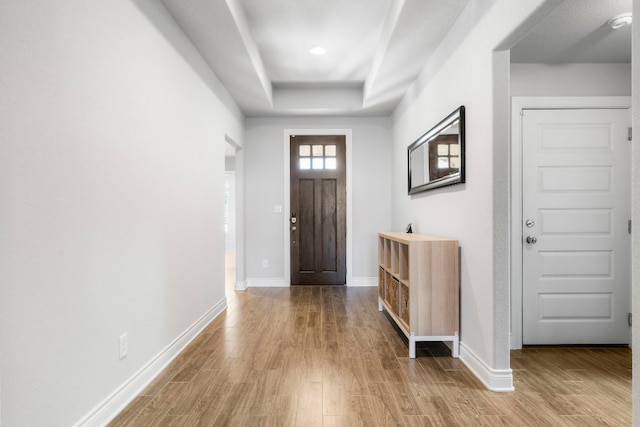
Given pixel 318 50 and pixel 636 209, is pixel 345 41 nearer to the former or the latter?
pixel 318 50

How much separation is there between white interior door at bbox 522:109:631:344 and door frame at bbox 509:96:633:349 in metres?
0.04

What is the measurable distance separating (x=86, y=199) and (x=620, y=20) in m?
3.25

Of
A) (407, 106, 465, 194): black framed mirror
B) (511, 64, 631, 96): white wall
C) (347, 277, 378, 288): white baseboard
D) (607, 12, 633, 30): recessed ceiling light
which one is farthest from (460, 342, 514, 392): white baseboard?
(347, 277, 378, 288): white baseboard

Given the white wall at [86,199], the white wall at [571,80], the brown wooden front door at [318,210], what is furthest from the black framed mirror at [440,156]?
the white wall at [86,199]

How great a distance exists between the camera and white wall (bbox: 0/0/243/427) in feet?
3.87

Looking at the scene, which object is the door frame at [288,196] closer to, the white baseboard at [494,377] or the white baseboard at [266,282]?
the white baseboard at [266,282]

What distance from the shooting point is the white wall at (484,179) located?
1961mm

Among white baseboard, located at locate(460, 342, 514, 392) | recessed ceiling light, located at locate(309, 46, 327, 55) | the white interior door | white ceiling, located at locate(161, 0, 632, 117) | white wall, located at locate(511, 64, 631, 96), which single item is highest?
recessed ceiling light, located at locate(309, 46, 327, 55)

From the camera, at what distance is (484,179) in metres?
2.08

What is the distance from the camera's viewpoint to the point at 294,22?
292 cm

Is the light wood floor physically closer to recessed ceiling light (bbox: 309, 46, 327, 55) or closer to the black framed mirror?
the black framed mirror

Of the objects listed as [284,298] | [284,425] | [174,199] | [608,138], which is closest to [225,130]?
[174,199]

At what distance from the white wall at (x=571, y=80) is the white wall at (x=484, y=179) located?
0.59 metres

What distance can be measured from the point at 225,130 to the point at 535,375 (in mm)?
3494
